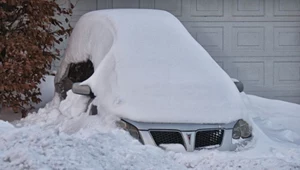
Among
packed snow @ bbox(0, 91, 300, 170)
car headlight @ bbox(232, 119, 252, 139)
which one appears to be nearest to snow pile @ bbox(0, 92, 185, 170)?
packed snow @ bbox(0, 91, 300, 170)

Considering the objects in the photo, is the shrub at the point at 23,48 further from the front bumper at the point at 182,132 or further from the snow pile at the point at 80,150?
the front bumper at the point at 182,132

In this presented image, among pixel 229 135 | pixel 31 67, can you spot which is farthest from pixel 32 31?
pixel 229 135

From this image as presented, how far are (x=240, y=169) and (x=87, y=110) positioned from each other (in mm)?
1934

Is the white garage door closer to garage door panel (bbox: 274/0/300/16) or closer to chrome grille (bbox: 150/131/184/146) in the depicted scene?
garage door panel (bbox: 274/0/300/16)

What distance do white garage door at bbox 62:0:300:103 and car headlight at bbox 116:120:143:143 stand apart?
5466 mm

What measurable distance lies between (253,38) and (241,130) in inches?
209

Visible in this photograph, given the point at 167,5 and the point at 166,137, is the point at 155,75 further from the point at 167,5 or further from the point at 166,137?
the point at 167,5

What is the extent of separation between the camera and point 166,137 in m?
5.38

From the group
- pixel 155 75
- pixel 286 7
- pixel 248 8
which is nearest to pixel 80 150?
pixel 155 75

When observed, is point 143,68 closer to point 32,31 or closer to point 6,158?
point 6,158

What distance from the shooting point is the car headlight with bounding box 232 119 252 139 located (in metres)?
5.65

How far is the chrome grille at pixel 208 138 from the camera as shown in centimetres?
544

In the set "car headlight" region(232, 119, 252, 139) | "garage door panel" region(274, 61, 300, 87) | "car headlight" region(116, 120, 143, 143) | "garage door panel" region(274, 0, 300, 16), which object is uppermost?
"garage door panel" region(274, 0, 300, 16)

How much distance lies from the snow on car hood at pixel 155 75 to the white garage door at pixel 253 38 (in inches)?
150
